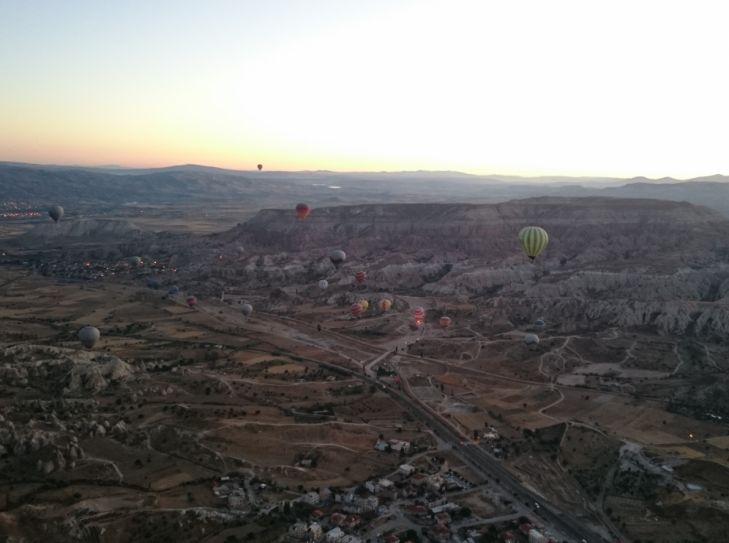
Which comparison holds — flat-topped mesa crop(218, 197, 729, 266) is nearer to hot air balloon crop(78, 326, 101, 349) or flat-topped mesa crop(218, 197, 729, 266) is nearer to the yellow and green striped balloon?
the yellow and green striped balloon

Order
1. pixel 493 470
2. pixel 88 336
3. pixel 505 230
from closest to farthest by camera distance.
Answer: pixel 493 470 < pixel 88 336 < pixel 505 230

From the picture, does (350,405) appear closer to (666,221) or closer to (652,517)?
(652,517)

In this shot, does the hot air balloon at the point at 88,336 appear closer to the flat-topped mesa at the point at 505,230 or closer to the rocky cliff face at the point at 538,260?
the rocky cliff face at the point at 538,260

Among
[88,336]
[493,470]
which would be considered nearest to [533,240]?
[493,470]

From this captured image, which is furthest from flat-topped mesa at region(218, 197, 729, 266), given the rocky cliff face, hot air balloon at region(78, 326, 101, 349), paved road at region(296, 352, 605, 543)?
hot air balloon at region(78, 326, 101, 349)

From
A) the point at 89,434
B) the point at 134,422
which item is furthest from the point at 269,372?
the point at 89,434

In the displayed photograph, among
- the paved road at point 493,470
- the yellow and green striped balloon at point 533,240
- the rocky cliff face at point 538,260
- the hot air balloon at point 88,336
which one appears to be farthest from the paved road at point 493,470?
the rocky cliff face at point 538,260

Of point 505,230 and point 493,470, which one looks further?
point 505,230

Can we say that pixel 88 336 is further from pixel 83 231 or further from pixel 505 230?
pixel 83 231
